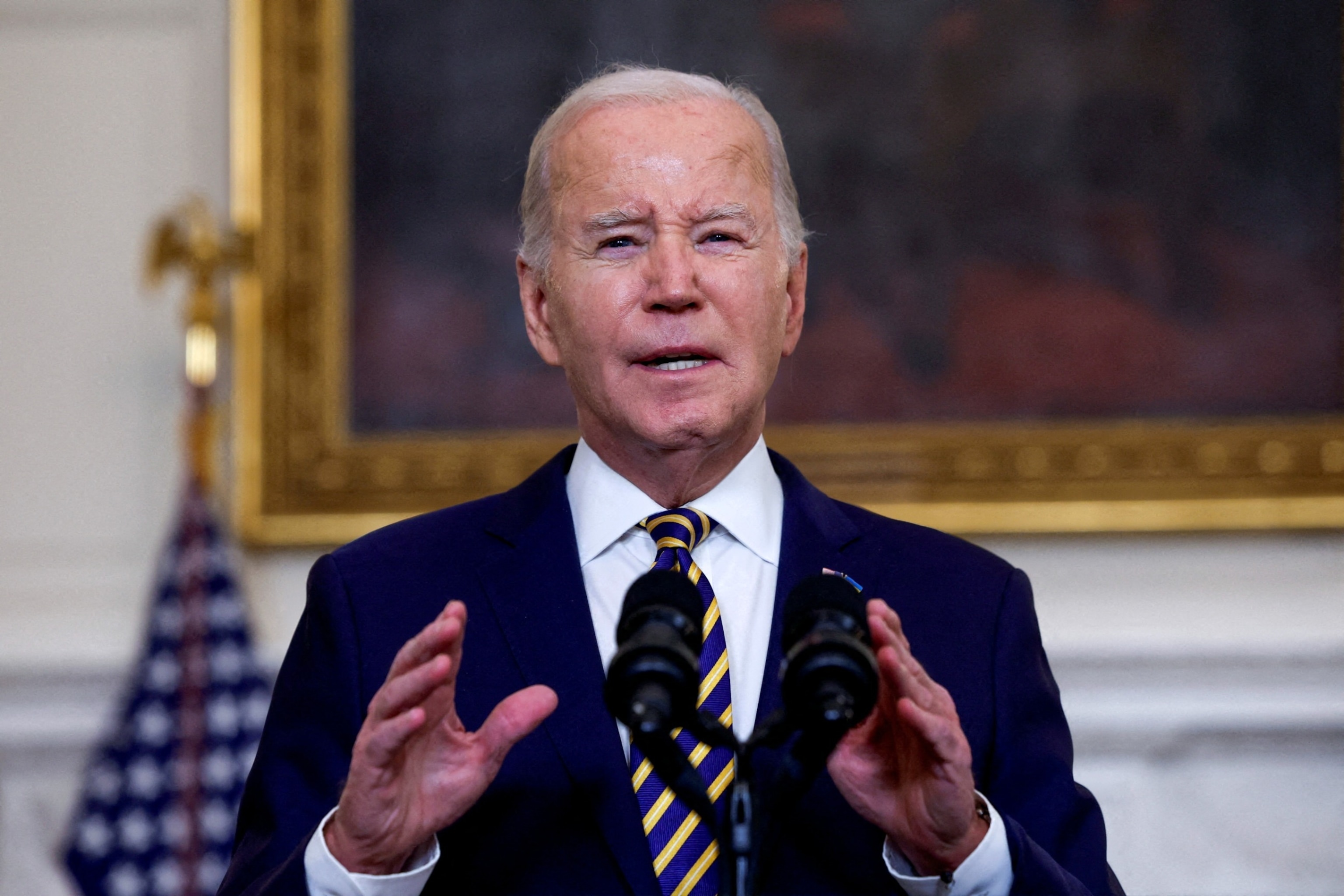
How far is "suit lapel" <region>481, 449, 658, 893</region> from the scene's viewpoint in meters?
1.73

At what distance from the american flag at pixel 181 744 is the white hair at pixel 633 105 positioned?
7.04 ft

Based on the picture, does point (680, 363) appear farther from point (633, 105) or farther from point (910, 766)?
point (910, 766)

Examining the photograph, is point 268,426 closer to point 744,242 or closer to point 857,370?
point 857,370

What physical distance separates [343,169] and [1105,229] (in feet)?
7.50

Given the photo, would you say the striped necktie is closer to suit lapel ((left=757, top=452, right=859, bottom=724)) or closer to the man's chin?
suit lapel ((left=757, top=452, right=859, bottom=724))

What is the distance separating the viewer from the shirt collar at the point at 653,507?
2.03 meters

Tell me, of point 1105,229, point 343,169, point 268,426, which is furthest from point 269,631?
point 1105,229

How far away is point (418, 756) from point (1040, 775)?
815 mm

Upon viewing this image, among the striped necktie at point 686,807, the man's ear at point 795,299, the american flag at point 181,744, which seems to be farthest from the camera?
the american flag at point 181,744

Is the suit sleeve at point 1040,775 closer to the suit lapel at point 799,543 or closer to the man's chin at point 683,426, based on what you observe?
the suit lapel at point 799,543

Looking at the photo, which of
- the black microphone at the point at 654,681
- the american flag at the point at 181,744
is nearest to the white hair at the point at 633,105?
the black microphone at the point at 654,681

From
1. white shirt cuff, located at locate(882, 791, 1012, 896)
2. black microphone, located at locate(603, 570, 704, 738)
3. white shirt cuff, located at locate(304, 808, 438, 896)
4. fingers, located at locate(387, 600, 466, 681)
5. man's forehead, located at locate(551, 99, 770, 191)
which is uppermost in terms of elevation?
man's forehead, located at locate(551, 99, 770, 191)

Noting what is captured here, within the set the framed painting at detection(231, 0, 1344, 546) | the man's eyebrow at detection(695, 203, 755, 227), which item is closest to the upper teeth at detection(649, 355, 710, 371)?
the man's eyebrow at detection(695, 203, 755, 227)

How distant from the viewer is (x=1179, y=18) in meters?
4.12
